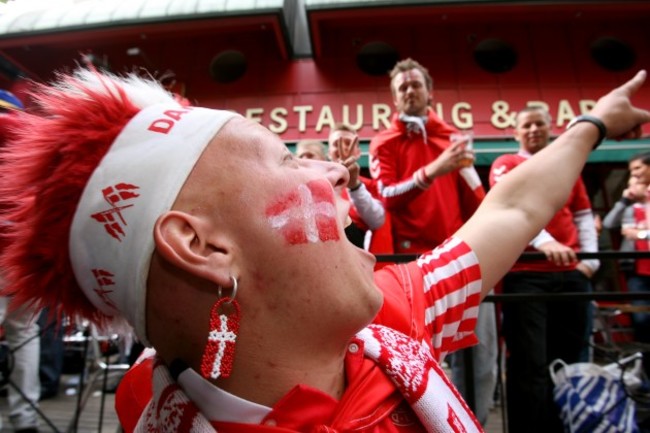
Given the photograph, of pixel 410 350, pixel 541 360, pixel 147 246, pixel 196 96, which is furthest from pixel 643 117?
pixel 196 96

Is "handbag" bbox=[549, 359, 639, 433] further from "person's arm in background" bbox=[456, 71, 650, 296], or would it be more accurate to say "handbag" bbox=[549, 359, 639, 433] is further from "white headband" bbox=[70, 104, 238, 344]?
"white headband" bbox=[70, 104, 238, 344]

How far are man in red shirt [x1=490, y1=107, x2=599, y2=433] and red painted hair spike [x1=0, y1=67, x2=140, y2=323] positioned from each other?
228 centimetres

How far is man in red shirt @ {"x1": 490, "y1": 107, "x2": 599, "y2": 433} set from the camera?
2.73m

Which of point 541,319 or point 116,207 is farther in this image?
point 541,319

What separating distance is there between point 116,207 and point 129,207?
26 mm

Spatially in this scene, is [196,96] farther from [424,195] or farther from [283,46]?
[424,195]

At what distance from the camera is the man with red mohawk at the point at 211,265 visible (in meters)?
0.88

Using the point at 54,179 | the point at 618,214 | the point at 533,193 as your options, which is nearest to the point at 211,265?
the point at 54,179

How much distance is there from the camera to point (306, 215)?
934mm

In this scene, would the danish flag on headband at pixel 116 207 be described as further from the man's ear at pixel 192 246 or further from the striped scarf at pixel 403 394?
the striped scarf at pixel 403 394

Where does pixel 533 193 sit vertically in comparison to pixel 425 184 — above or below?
below

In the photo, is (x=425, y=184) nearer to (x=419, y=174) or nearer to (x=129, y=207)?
(x=419, y=174)

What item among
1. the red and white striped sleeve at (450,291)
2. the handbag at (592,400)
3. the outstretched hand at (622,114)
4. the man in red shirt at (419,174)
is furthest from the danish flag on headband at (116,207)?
the handbag at (592,400)

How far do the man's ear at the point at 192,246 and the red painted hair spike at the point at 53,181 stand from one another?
221mm
